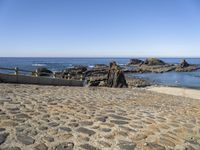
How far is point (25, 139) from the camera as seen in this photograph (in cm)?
564

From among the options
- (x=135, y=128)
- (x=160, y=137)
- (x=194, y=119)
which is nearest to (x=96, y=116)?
(x=135, y=128)

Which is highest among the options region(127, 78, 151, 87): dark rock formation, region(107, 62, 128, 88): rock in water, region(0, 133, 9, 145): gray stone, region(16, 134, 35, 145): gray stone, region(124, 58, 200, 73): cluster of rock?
region(0, 133, 9, 145): gray stone

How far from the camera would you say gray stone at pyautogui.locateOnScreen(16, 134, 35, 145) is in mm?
5500

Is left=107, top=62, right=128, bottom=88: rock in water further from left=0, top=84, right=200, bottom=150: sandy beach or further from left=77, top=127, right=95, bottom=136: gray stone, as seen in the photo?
left=77, top=127, right=95, bottom=136: gray stone

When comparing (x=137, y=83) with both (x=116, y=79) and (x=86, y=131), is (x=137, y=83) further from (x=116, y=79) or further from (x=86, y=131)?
(x=86, y=131)

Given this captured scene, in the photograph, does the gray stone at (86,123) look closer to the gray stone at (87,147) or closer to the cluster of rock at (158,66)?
the gray stone at (87,147)

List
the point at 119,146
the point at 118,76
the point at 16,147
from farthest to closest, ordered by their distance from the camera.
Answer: the point at 118,76, the point at 119,146, the point at 16,147

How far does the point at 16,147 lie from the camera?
521 cm

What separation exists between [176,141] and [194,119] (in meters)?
3.41

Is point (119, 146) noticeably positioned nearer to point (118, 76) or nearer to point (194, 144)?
point (194, 144)

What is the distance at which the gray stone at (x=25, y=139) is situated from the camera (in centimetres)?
550

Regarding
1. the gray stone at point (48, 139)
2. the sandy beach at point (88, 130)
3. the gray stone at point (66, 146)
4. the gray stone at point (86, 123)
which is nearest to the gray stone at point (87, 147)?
the sandy beach at point (88, 130)

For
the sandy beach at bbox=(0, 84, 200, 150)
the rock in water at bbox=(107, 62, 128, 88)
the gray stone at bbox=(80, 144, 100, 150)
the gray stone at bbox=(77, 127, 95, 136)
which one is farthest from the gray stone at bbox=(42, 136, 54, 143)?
the rock in water at bbox=(107, 62, 128, 88)

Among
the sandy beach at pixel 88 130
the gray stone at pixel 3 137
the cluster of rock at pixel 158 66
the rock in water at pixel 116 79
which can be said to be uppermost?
the gray stone at pixel 3 137
